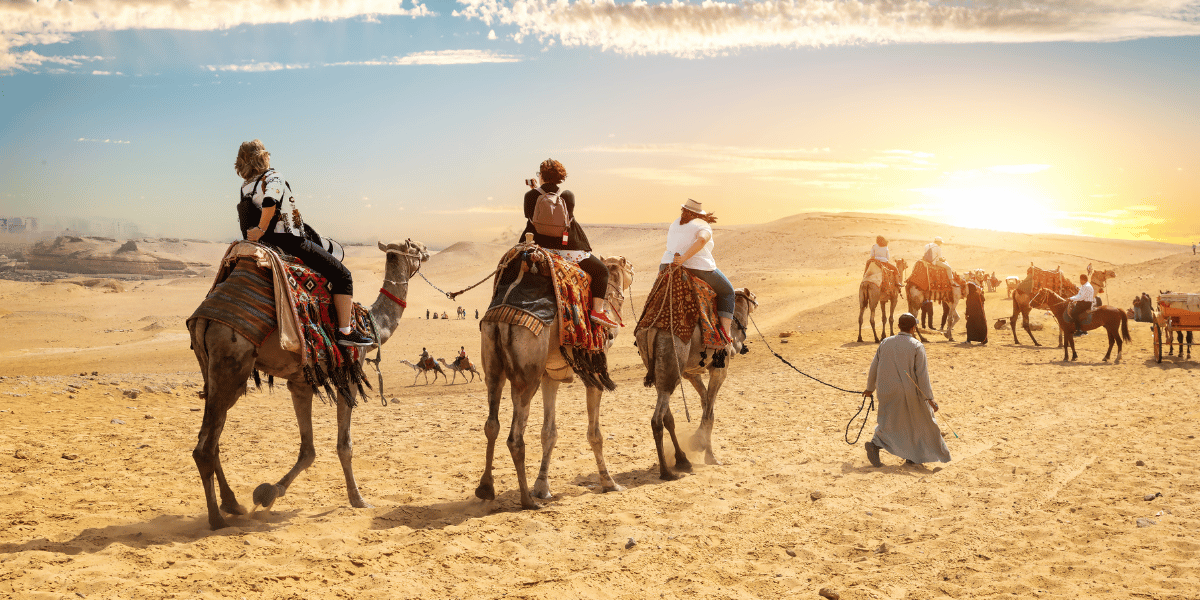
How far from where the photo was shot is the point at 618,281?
32.7 ft

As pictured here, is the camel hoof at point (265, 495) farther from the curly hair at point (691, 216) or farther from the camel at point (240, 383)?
the curly hair at point (691, 216)

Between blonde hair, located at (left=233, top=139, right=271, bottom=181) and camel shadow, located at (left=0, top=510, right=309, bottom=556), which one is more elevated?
blonde hair, located at (left=233, top=139, right=271, bottom=181)

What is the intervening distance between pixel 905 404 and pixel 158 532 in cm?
847

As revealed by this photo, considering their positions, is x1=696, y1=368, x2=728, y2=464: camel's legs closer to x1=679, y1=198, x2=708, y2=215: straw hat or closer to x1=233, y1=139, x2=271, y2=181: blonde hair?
x1=679, y1=198, x2=708, y2=215: straw hat

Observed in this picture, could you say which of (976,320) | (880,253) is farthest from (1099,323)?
(880,253)

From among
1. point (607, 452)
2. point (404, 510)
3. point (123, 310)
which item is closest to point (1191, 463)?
point (607, 452)

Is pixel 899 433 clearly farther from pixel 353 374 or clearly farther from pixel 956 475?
pixel 353 374

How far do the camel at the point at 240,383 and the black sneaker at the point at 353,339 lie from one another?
352 millimetres

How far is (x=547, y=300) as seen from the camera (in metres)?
7.81

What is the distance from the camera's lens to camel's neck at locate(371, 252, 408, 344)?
28.3 ft

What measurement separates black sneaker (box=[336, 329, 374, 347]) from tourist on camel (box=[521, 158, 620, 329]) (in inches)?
75.8

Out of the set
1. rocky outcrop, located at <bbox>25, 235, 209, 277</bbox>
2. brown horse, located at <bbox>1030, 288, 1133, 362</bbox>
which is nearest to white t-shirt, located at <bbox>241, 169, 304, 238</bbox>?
brown horse, located at <bbox>1030, 288, 1133, 362</bbox>

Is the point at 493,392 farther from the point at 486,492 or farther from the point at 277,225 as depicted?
the point at 277,225

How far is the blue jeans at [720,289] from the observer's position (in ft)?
32.0
